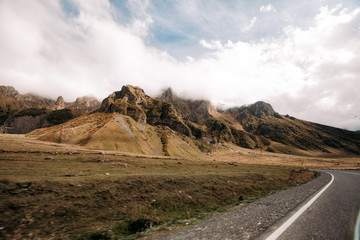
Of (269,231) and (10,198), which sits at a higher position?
(269,231)

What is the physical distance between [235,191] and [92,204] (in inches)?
533

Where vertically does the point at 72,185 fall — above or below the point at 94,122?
below

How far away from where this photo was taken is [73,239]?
8.21 meters

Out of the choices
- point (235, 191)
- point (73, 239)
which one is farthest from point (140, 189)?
point (235, 191)

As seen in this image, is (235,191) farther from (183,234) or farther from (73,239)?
(73,239)

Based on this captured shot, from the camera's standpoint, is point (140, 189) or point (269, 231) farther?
point (140, 189)

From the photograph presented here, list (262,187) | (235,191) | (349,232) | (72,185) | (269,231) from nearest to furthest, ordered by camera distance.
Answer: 1. (349,232)
2. (269,231)
3. (72,185)
4. (235,191)
5. (262,187)

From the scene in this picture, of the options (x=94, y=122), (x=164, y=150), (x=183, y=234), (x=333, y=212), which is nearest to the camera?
(x=183, y=234)

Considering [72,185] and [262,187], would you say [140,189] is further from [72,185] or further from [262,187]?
[262,187]

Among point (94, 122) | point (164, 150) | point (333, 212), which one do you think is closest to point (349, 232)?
point (333, 212)

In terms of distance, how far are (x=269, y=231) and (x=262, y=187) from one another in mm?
15404

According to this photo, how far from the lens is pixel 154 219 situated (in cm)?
1020

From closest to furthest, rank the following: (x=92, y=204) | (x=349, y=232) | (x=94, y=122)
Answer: (x=349, y=232) → (x=92, y=204) → (x=94, y=122)

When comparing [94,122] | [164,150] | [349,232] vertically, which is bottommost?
[164,150]
